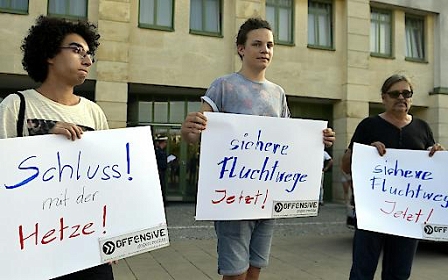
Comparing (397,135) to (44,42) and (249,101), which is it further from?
(44,42)

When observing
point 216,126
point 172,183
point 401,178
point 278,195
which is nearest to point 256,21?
point 216,126

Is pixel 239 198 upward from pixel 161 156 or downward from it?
downward

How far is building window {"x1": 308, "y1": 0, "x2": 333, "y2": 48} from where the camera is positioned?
14820 mm

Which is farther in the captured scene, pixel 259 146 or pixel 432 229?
pixel 432 229

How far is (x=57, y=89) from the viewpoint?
2.32 metres

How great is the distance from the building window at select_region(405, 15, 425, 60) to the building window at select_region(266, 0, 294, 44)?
4735 millimetres

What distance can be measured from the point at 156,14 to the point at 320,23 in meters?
5.69

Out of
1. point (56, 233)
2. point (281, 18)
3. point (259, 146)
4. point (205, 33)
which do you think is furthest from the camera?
point (281, 18)

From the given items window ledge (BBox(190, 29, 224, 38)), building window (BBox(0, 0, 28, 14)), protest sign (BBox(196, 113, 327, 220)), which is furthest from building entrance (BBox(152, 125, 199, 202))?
protest sign (BBox(196, 113, 327, 220))

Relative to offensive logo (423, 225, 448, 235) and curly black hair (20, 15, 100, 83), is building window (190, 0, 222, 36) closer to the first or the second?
offensive logo (423, 225, 448, 235)

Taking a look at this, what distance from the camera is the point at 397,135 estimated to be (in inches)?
130

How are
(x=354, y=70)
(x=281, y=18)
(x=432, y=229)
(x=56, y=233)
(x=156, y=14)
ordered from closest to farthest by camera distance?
1. (x=56, y=233)
2. (x=432, y=229)
3. (x=156, y=14)
4. (x=281, y=18)
5. (x=354, y=70)


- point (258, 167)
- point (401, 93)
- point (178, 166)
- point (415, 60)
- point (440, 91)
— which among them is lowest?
point (178, 166)

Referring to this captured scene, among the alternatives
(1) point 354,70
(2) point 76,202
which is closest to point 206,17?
(1) point 354,70
